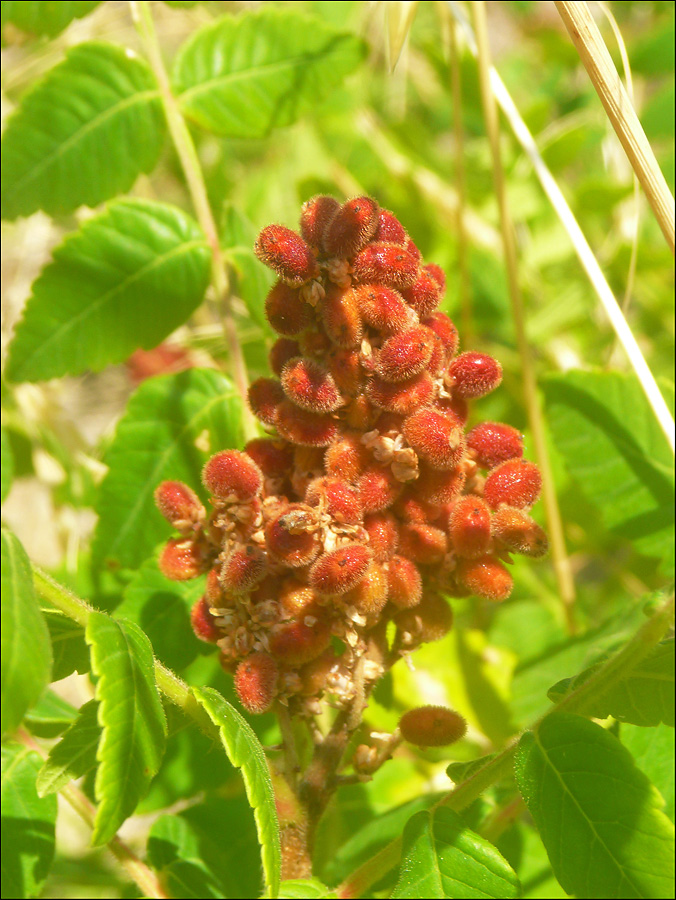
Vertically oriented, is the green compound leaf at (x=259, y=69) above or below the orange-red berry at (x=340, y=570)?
above

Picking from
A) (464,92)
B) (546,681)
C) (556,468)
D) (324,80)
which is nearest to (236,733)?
(546,681)

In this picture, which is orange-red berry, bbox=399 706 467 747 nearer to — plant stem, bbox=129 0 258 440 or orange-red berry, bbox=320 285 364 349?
orange-red berry, bbox=320 285 364 349

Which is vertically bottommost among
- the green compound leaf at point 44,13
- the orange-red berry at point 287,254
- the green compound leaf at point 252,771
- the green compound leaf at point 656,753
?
the green compound leaf at point 656,753

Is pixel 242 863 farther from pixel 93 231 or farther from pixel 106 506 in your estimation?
pixel 93 231

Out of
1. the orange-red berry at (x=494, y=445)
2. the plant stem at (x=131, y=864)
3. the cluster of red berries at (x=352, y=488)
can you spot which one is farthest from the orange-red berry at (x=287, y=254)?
the plant stem at (x=131, y=864)

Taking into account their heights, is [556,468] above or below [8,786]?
below

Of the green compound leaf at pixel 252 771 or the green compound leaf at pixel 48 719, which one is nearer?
the green compound leaf at pixel 252 771

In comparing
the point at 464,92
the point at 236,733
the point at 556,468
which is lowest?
the point at 556,468

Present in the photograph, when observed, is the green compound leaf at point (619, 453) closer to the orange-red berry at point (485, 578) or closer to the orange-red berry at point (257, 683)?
the orange-red berry at point (485, 578)

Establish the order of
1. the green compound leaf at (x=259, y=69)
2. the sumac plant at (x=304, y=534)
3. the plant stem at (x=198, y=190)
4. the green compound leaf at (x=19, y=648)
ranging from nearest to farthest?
1. the green compound leaf at (x=19, y=648)
2. the sumac plant at (x=304, y=534)
3. the plant stem at (x=198, y=190)
4. the green compound leaf at (x=259, y=69)
